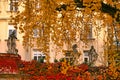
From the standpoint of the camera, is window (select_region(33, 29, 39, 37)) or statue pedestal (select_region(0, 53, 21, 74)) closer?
window (select_region(33, 29, 39, 37))

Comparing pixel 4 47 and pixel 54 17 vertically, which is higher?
pixel 54 17

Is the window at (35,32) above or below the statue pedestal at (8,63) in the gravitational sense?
above

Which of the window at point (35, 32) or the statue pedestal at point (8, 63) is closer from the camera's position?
the window at point (35, 32)

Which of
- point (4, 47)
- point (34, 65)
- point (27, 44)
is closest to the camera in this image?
point (27, 44)

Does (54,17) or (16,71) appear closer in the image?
(54,17)

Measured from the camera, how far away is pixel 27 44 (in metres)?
8.45

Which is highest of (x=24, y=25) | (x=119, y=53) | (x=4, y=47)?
(x=24, y=25)

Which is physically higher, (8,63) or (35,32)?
(35,32)

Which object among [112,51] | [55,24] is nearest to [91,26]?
[112,51]

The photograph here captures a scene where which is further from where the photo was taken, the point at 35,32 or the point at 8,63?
the point at 8,63

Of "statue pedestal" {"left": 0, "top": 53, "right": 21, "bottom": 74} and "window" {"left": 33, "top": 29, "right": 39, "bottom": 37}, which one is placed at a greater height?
"window" {"left": 33, "top": 29, "right": 39, "bottom": 37}

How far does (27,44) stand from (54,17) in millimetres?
980

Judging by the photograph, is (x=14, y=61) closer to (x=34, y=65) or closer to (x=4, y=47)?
(x=34, y=65)

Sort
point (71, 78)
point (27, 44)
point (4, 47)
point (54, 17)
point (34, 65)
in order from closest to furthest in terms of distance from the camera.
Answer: point (54, 17)
point (27, 44)
point (71, 78)
point (34, 65)
point (4, 47)
